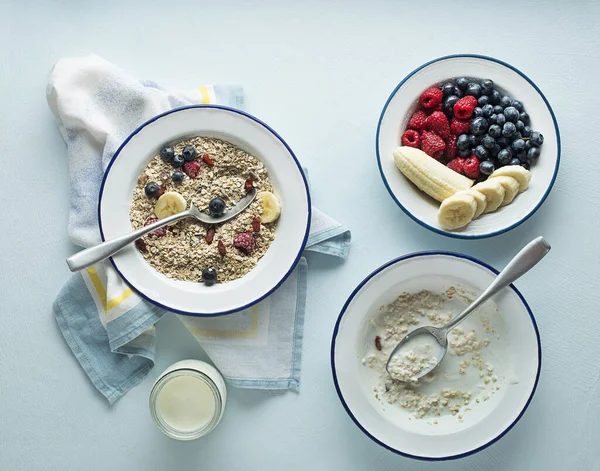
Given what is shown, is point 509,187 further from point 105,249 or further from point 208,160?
point 105,249

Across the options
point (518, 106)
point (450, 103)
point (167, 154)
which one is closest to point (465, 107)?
point (450, 103)

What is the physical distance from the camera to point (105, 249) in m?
1.61

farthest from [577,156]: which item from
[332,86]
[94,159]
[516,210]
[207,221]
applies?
[94,159]

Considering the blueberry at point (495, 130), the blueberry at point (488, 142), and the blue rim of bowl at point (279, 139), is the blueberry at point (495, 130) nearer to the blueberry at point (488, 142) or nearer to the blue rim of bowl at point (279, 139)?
the blueberry at point (488, 142)

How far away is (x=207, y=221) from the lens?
168cm

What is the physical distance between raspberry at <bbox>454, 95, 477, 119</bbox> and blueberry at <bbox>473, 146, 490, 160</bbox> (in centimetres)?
9

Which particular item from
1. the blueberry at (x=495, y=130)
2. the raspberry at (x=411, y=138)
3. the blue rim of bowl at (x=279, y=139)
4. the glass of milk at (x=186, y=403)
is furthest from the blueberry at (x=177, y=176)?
the blueberry at (x=495, y=130)

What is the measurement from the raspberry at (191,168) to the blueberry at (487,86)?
31.1 inches

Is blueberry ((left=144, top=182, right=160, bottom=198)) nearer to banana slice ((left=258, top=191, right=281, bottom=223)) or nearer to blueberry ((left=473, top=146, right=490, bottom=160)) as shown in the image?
banana slice ((left=258, top=191, right=281, bottom=223))

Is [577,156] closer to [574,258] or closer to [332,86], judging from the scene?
[574,258]

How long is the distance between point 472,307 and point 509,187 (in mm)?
326

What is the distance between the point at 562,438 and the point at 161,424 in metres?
1.10

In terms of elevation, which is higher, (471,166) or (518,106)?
(518,106)

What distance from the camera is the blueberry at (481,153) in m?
1.68
